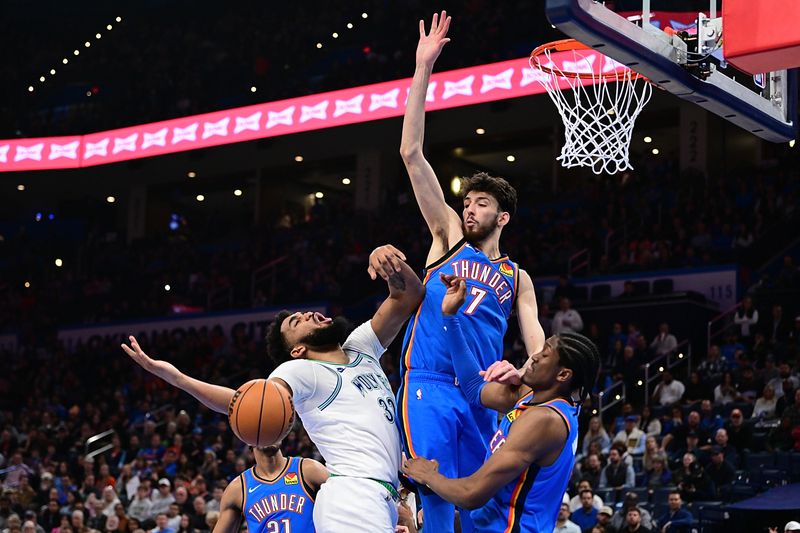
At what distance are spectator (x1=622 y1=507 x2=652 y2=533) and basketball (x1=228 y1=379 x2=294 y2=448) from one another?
26.3 feet

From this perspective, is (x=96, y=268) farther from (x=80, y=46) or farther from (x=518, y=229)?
(x=518, y=229)

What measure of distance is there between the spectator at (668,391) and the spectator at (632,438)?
1306 mm

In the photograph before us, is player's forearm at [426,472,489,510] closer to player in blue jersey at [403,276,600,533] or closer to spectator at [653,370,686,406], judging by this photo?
player in blue jersey at [403,276,600,533]

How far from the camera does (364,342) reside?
572cm

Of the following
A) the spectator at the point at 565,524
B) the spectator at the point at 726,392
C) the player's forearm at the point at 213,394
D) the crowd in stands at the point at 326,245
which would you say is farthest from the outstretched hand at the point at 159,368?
the crowd in stands at the point at 326,245

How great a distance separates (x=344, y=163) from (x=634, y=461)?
59.4 ft

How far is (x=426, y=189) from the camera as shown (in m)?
5.97

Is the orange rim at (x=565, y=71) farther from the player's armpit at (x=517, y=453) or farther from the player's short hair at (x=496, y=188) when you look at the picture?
the player's armpit at (x=517, y=453)

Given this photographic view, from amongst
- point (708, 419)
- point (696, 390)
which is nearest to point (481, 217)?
point (708, 419)

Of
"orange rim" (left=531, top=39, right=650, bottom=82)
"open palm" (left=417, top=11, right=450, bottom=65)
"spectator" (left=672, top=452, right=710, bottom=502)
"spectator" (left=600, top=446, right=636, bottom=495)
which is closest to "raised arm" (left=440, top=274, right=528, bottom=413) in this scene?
"open palm" (left=417, top=11, right=450, bottom=65)

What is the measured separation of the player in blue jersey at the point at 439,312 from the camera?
5559mm

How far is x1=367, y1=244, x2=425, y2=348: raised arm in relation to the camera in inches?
214

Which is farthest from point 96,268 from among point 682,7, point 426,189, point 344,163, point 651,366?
point 426,189

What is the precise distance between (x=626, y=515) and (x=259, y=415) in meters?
8.39
